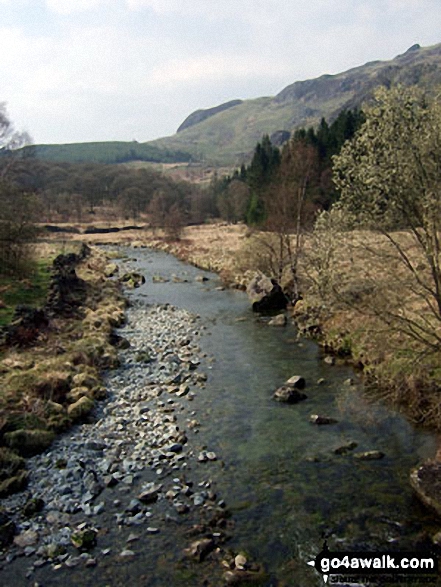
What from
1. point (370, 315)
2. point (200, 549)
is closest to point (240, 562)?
point (200, 549)

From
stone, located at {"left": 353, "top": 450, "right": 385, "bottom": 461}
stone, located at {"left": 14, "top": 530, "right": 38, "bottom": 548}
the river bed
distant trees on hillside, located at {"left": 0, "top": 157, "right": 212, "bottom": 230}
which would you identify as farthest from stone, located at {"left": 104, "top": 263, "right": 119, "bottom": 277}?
distant trees on hillside, located at {"left": 0, "top": 157, "right": 212, "bottom": 230}

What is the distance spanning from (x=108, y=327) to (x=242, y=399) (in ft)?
46.7

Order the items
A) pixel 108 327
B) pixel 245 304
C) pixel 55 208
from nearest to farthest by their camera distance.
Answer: pixel 108 327 → pixel 245 304 → pixel 55 208

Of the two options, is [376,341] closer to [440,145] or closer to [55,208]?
[440,145]

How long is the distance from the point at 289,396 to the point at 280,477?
239 inches

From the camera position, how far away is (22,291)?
119 ft

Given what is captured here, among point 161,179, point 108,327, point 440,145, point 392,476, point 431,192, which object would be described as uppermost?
point 161,179

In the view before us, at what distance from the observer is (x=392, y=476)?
14656mm

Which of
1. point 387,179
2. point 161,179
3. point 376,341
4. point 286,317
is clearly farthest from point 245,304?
point 161,179

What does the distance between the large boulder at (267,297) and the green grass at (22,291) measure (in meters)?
16.9

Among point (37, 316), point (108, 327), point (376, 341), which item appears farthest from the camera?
point (108, 327)

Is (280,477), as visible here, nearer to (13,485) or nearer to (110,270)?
(13,485)

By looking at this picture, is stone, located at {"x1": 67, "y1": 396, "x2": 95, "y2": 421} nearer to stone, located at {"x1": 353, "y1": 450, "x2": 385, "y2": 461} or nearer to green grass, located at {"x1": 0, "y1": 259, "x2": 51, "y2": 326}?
green grass, located at {"x1": 0, "y1": 259, "x2": 51, "y2": 326}

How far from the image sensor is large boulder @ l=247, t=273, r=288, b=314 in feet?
124
